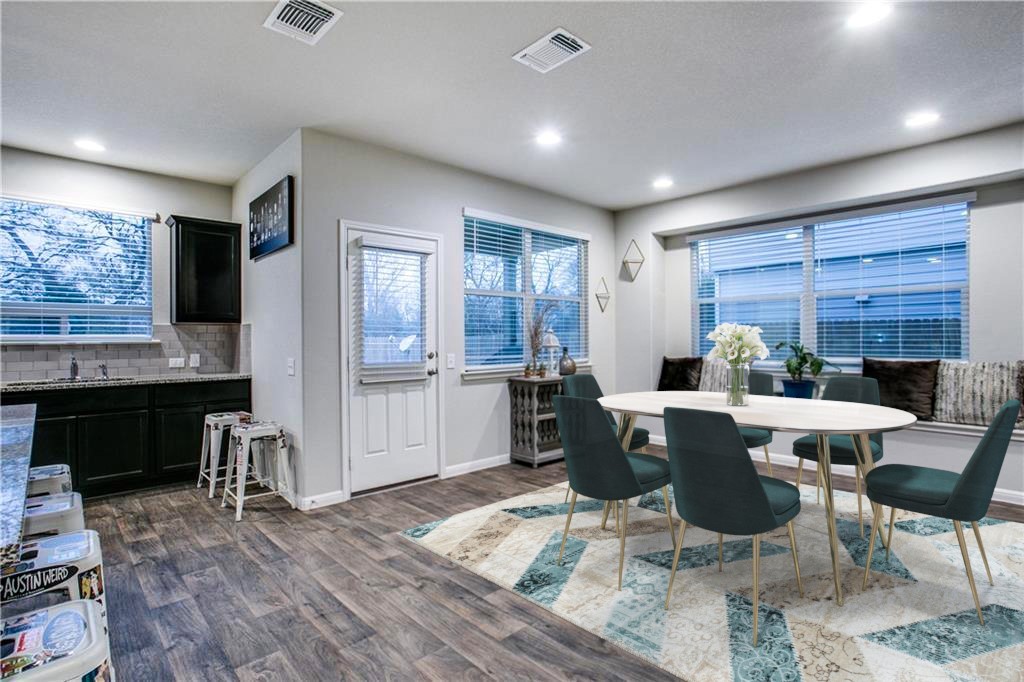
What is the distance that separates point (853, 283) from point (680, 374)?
6.07 ft

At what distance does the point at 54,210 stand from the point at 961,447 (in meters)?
7.36

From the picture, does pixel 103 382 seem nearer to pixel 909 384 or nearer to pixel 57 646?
pixel 57 646

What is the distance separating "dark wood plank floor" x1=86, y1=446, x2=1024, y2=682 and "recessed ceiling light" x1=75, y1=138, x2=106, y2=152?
2.74 meters

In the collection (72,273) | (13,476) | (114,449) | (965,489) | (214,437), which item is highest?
(72,273)

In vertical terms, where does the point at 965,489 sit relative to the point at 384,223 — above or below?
below

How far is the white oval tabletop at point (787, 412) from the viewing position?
8.07ft

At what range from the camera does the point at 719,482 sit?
2.15 meters

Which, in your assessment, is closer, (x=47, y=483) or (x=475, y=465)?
(x=47, y=483)

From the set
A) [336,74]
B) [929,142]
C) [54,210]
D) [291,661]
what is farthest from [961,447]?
[54,210]

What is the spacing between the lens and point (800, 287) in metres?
5.23

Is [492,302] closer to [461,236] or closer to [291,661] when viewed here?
[461,236]

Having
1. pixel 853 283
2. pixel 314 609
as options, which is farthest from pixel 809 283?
pixel 314 609

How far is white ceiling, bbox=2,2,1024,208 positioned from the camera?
2482 mm

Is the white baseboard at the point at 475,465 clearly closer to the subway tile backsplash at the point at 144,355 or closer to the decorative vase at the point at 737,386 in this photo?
the subway tile backsplash at the point at 144,355
